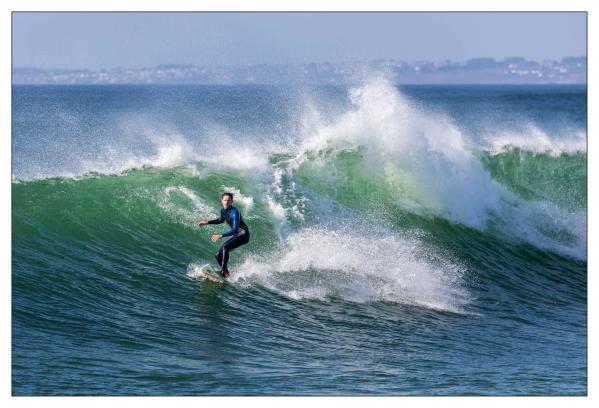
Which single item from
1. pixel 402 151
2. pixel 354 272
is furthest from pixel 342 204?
pixel 354 272

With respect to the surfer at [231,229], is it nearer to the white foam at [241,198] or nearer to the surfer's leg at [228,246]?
the surfer's leg at [228,246]

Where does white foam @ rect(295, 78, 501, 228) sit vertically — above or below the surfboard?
above

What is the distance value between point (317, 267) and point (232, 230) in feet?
6.00

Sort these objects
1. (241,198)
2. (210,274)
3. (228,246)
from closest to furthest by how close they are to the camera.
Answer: (228,246) < (210,274) < (241,198)

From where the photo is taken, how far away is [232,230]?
1136 cm

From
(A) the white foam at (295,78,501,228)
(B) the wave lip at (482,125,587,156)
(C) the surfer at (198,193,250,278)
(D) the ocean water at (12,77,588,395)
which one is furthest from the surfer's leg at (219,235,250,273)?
(B) the wave lip at (482,125,587,156)

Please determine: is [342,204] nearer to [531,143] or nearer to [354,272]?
[354,272]

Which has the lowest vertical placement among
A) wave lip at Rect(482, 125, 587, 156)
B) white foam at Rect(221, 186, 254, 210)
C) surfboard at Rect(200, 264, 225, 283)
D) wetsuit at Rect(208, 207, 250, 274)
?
surfboard at Rect(200, 264, 225, 283)

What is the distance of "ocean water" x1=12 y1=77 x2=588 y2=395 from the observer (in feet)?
29.4

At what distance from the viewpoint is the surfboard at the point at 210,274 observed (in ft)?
38.9

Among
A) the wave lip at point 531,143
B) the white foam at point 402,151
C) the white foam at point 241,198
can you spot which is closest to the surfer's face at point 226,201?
the white foam at point 241,198

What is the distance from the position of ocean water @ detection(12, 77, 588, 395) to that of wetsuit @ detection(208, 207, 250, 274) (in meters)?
0.51

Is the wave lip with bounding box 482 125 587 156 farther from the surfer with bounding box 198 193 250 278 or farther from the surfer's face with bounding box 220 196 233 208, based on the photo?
the surfer's face with bounding box 220 196 233 208

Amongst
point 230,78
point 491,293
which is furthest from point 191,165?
point 230,78
